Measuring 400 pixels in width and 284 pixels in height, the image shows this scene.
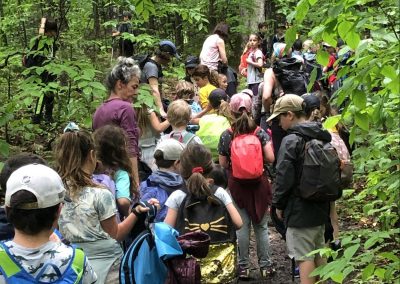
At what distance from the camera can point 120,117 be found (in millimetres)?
5219

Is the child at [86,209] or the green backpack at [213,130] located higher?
the child at [86,209]

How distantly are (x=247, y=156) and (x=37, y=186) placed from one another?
3415 millimetres

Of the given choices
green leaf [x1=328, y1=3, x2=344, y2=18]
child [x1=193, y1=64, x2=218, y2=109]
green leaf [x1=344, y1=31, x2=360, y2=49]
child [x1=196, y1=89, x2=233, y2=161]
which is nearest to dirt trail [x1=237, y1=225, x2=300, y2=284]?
child [x1=196, y1=89, x2=233, y2=161]

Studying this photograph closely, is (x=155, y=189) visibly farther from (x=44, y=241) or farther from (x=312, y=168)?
(x=44, y=241)

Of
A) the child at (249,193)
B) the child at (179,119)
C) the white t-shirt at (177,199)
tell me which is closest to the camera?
the white t-shirt at (177,199)

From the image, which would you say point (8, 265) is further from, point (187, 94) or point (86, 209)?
point (187, 94)

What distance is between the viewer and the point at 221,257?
4.30 metres

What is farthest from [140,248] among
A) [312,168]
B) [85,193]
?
[312,168]

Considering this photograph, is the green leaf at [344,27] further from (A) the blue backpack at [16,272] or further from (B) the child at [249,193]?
(B) the child at [249,193]

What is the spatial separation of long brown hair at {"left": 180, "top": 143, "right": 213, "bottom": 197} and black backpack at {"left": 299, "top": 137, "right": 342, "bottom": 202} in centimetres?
78

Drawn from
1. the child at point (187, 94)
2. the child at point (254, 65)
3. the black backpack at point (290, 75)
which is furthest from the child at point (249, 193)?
the child at point (254, 65)

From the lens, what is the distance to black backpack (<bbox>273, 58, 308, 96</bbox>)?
25.0 ft

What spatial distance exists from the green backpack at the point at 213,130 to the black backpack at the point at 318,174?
1.98 meters

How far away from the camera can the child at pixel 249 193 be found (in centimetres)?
570
